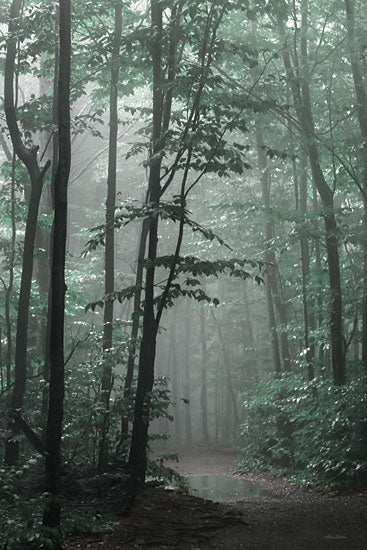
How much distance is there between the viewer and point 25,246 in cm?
1215

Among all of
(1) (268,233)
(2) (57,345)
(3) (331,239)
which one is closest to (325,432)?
(3) (331,239)

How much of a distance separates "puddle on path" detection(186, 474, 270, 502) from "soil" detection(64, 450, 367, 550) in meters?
3.15

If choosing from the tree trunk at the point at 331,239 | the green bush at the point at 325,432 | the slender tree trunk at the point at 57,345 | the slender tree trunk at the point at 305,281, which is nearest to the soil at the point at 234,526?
the slender tree trunk at the point at 57,345

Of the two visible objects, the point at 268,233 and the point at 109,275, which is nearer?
the point at 109,275

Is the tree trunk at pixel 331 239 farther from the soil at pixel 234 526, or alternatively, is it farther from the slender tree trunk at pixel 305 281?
the soil at pixel 234 526

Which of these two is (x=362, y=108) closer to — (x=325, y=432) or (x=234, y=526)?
(x=325, y=432)

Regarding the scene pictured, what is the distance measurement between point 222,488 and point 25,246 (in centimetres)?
911

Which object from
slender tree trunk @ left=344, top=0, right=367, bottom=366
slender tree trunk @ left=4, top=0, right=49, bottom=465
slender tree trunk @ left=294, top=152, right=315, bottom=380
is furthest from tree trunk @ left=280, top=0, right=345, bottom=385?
slender tree trunk @ left=4, top=0, right=49, bottom=465

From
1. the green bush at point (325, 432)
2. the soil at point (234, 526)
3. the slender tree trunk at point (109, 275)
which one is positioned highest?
the slender tree trunk at point (109, 275)

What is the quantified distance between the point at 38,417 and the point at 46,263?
657cm

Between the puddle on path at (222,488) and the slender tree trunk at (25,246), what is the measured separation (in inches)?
171

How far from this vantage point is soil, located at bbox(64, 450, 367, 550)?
7715 millimetres

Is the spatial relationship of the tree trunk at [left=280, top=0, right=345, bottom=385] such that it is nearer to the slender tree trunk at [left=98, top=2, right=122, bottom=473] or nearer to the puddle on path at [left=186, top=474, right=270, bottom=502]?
the puddle on path at [left=186, top=474, right=270, bottom=502]

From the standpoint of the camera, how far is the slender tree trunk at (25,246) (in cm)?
1123
